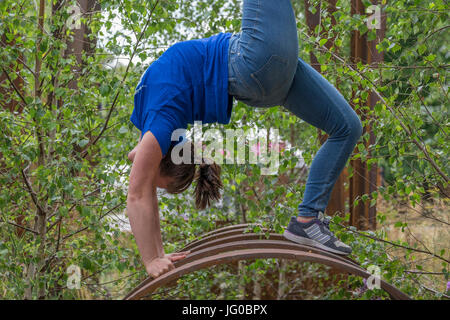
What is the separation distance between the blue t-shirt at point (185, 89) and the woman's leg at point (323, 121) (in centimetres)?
33

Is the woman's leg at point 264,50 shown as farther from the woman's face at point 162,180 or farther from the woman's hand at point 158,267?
the woman's hand at point 158,267

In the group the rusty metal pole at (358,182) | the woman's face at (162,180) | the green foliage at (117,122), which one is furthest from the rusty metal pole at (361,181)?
the woman's face at (162,180)

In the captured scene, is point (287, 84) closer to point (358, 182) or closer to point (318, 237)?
point (318, 237)

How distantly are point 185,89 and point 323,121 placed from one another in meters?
0.64

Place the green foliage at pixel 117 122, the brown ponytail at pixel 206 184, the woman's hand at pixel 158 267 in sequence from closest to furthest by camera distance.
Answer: the woman's hand at pixel 158 267 → the brown ponytail at pixel 206 184 → the green foliage at pixel 117 122

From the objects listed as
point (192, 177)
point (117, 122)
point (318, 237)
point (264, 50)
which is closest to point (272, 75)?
point (264, 50)

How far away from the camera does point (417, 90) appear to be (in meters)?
2.44

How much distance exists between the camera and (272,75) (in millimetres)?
1959

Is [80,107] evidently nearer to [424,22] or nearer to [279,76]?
[279,76]

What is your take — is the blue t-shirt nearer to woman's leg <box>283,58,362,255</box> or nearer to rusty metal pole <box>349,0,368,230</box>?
woman's leg <box>283,58,362,255</box>

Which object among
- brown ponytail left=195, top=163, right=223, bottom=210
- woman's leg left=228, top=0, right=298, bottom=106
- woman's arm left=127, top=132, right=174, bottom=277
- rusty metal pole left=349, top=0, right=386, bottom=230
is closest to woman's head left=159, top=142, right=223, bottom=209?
brown ponytail left=195, top=163, right=223, bottom=210

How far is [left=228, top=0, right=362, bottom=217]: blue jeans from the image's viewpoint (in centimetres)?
192

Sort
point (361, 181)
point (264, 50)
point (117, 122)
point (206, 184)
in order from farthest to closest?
1. point (361, 181)
2. point (117, 122)
3. point (206, 184)
4. point (264, 50)

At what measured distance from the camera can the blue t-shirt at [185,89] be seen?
2.01 m
